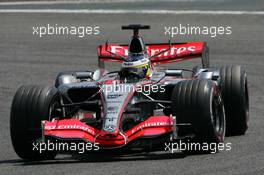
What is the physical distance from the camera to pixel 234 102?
47.7 feet

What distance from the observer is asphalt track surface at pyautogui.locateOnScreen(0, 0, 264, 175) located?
1183 cm

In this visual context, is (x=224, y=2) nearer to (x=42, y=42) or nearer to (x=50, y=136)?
(x=42, y=42)

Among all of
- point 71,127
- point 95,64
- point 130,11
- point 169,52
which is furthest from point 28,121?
point 130,11

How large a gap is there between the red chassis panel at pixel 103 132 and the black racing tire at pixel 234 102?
2.12 metres

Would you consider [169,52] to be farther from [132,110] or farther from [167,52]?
[132,110]

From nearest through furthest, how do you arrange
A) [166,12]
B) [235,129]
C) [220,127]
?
[220,127], [235,129], [166,12]

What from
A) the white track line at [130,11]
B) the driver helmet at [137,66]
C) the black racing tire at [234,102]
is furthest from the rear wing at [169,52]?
the white track line at [130,11]

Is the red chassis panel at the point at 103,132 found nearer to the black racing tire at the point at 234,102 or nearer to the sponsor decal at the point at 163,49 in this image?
the black racing tire at the point at 234,102

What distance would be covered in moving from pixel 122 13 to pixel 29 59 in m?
6.14

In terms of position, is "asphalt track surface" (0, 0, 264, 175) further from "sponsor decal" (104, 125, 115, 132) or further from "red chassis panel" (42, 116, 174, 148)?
"sponsor decal" (104, 125, 115, 132)

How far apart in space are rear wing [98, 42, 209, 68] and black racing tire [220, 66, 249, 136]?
3.35 ft

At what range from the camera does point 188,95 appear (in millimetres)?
12578

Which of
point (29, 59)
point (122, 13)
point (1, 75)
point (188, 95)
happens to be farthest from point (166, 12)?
point (188, 95)

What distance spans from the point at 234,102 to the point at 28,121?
3.28 meters
